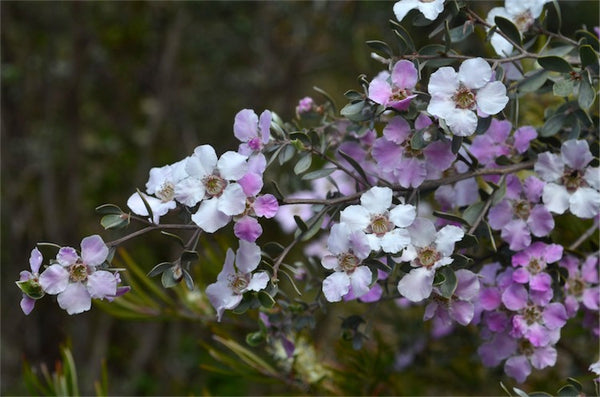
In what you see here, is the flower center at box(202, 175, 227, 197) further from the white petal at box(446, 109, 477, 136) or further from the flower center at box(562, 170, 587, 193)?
the flower center at box(562, 170, 587, 193)

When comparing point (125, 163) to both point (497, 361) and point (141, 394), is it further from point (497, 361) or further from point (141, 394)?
point (497, 361)

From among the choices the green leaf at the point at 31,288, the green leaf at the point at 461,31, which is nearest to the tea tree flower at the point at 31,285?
the green leaf at the point at 31,288

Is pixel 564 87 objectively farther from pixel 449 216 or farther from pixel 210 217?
pixel 210 217

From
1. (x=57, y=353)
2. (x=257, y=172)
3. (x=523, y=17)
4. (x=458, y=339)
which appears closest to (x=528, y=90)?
(x=523, y=17)

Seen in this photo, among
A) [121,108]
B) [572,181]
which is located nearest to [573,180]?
[572,181]

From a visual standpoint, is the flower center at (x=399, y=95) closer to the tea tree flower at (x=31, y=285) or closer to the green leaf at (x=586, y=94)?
the green leaf at (x=586, y=94)

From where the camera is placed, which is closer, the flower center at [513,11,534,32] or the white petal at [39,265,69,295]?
the white petal at [39,265,69,295]

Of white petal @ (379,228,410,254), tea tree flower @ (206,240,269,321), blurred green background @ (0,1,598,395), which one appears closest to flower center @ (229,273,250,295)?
tea tree flower @ (206,240,269,321)
